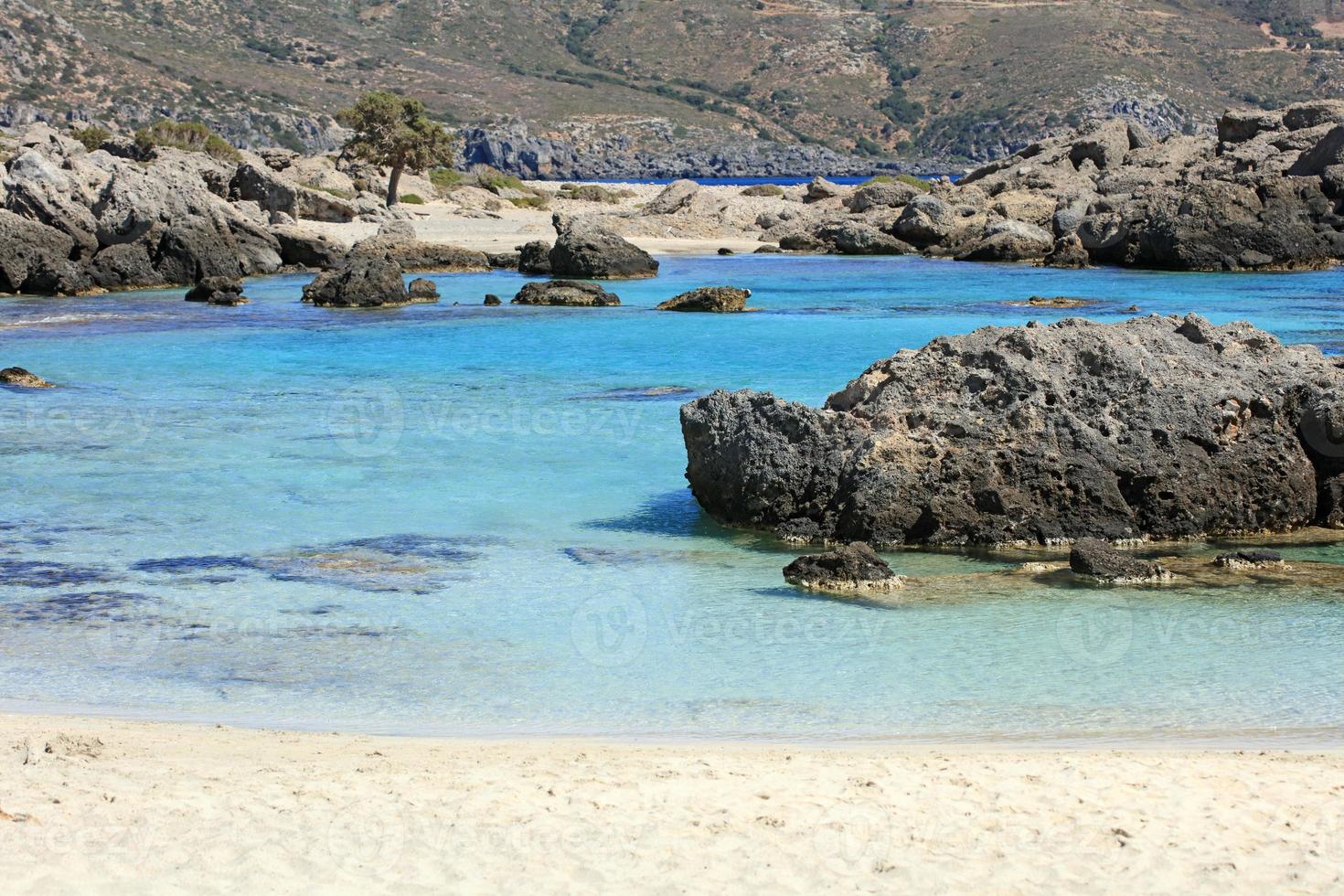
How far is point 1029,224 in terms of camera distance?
39656 mm

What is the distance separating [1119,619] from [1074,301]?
18838 mm

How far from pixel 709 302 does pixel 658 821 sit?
2162cm

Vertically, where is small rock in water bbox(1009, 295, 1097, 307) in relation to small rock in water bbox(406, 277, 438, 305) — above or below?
above

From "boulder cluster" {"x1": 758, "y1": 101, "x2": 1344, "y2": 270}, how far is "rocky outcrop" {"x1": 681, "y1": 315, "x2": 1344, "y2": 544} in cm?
2628

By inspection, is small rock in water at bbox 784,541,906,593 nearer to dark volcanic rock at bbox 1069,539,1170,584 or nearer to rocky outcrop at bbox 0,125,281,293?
dark volcanic rock at bbox 1069,539,1170,584

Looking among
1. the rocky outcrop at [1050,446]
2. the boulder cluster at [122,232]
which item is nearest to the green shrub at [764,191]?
the boulder cluster at [122,232]

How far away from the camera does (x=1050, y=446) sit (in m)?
9.03

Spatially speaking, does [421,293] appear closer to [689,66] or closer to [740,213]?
[740,213]

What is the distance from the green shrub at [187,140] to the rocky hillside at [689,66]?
4663 centimetres

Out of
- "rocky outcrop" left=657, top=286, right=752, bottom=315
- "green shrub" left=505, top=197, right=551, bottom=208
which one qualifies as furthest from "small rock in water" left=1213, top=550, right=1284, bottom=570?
"green shrub" left=505, top=197, right=551, bottom=208

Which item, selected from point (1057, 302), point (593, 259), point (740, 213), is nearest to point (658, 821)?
point (1057, 302)

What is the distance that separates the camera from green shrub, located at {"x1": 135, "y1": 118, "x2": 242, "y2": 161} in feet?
166

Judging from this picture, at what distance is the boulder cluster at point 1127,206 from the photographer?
3438 centimetres

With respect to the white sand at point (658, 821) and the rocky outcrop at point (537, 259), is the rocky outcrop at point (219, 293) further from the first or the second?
the white sand at point (658, 821)
